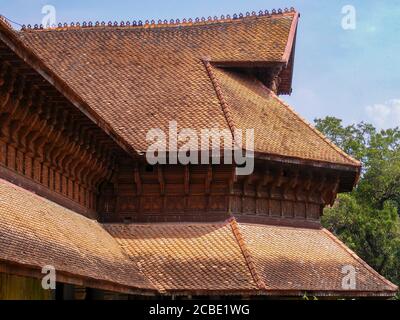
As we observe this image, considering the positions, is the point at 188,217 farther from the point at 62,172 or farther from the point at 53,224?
the point at 53,224

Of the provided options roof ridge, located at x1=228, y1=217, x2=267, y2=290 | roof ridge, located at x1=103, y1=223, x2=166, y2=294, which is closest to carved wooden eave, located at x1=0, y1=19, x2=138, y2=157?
roof ridge, located at x1=103, y1=223, x2=166, y2=294

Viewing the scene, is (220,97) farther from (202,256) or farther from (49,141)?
(49,141)

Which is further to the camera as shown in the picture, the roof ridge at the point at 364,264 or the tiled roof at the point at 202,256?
the roof ridge at the point at 364,264

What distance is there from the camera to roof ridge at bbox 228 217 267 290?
18.0 metres

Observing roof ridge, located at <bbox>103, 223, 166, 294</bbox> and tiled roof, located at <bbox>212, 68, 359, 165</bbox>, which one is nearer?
roof ridge, located at <bbox>103, 223, 166, 294</bbox>

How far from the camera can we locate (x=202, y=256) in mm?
18906

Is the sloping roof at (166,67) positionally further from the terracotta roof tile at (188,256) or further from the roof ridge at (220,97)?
the terracotta roof tile at (188,256)

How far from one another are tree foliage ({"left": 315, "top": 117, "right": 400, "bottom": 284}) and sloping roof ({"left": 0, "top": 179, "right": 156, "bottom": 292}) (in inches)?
840

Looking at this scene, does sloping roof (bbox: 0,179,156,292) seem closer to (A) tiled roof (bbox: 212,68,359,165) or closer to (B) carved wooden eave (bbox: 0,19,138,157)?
(B) carved wooden eave (bbox: 0,19,138,157)

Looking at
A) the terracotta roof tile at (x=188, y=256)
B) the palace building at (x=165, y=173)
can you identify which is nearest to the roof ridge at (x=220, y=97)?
the palace building at (x=165, y=173)

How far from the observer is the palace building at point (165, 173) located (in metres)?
14.9

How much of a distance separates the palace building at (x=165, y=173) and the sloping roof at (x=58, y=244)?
0.16 ft

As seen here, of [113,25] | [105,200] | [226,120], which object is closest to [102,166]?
[105,200]

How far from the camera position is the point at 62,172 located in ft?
56.8
